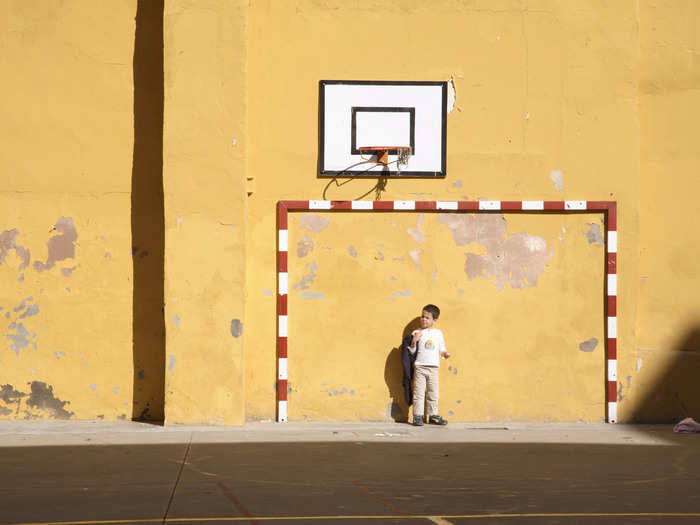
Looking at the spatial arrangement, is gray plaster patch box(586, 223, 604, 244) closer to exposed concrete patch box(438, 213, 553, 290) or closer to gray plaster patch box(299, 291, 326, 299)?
exposed concrete patch box(438, 213, 553, 290)

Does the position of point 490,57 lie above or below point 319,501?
above

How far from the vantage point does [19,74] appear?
41.0 feet

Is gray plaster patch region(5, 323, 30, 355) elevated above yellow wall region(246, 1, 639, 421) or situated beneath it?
situated beneath

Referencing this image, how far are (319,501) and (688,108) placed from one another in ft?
23.5

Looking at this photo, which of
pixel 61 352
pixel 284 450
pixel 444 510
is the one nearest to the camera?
pixel 444 510

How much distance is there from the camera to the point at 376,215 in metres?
12.7

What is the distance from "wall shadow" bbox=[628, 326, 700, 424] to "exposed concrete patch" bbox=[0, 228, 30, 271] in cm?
733

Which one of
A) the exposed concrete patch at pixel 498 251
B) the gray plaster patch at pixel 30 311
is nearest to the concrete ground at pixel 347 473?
the gray plaster patch at pixel 30 311

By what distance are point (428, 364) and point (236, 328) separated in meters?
2.18

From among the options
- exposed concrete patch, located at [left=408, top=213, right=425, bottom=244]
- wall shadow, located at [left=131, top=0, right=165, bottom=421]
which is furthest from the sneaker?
wall shadow, located at [left=131, top=0, right=165, bottom=421]

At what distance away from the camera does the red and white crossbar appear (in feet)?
41.2

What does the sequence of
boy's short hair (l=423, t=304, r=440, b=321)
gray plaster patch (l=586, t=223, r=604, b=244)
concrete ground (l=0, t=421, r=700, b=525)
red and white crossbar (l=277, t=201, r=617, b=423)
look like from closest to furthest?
concrete ground (l=0, t=421, r=700, b=525), boy's short hair (l=423, t=304, r=440, b=321), red and white crossbar (l=277, t=201, r=617, b=423), gray plaster patch (l=586, t=223, r=604, b=244)

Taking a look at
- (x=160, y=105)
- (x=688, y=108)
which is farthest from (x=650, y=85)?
(x=160, y=105)

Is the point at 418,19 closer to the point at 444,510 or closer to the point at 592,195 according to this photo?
the point at 592,195
